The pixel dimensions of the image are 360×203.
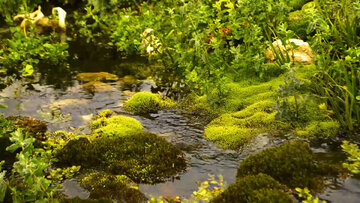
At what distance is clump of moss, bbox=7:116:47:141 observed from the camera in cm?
688

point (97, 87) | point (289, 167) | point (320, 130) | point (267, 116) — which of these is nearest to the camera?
point (289, 167)

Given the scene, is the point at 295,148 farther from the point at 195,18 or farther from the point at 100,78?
the point at 100,78

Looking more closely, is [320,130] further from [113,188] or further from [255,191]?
[113,188]

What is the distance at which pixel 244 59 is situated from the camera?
27.1ft

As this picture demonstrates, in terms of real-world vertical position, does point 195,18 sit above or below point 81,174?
above

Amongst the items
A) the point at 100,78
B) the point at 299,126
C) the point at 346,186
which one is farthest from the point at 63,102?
the point at 346,186

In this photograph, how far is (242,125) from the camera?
6.90 metres

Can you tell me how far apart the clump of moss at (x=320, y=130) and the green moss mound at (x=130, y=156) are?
200cm

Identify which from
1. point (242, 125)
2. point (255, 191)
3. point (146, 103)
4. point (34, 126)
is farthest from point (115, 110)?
point (255, 191)

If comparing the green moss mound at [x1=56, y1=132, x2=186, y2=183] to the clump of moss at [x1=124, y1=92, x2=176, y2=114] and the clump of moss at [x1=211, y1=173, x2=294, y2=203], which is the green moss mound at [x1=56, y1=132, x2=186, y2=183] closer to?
the clump of moss at [x1=211, y1=173, x2=294, y2=203]

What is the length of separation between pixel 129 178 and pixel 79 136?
187cm

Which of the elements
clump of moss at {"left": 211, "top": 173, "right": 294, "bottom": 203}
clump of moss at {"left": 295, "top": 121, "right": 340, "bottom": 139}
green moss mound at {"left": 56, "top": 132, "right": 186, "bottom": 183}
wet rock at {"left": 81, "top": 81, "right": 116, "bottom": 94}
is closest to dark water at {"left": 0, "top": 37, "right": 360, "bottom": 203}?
wet rock at {"left": 81, "top": 81, "right": 116, "bottom": 94}

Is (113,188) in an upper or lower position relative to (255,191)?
lower

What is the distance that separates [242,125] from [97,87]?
3852 mm
